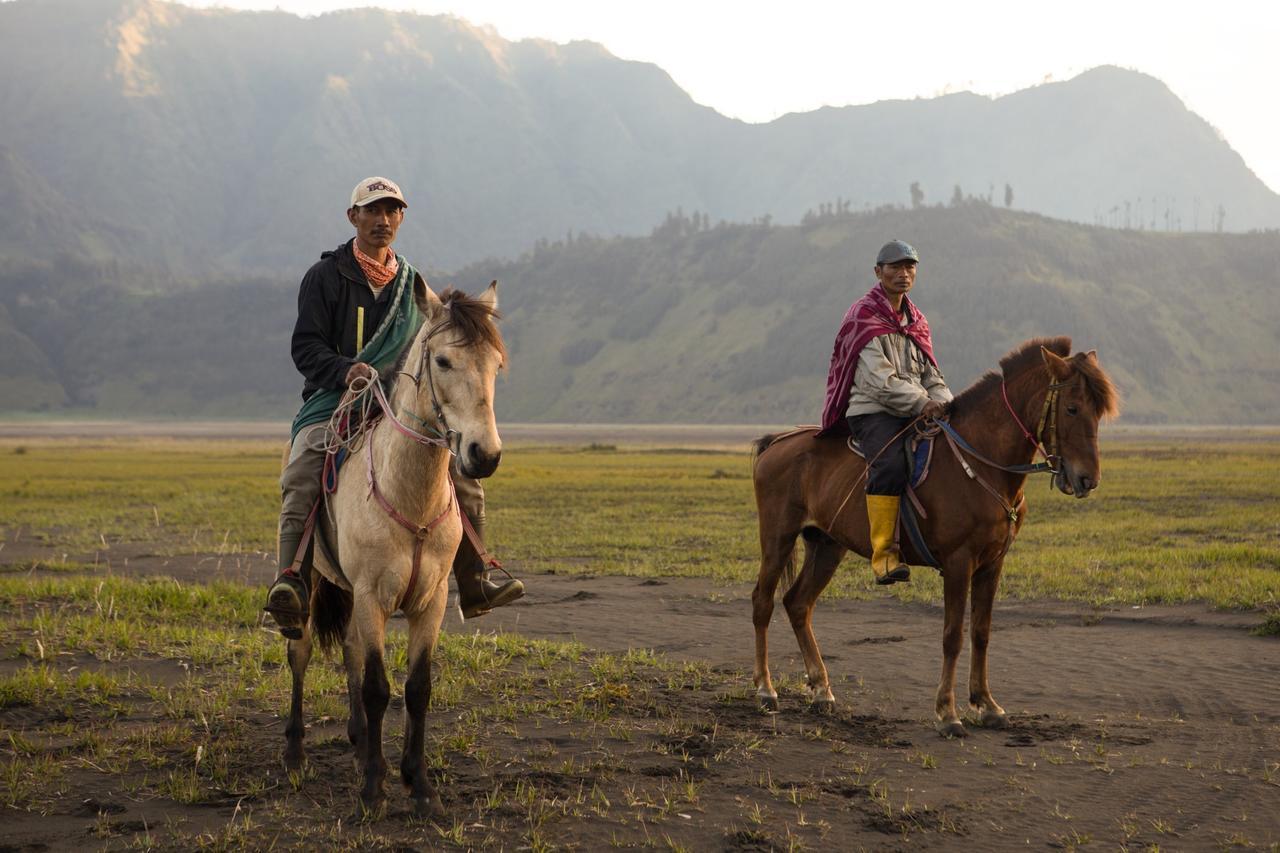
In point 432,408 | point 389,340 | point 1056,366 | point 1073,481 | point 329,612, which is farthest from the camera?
point 1056,366

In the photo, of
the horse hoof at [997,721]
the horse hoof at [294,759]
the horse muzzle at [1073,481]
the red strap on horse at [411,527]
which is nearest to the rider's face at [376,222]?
the red strap on horse at [411,527]

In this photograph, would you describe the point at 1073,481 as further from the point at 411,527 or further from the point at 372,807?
the point at 372,807

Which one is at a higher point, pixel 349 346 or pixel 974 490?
pixel 349 346

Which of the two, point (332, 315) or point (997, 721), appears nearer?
point (332, 315)

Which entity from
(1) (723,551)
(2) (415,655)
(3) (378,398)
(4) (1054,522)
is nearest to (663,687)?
(2) (415,655)

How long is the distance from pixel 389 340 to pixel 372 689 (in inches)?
94.0

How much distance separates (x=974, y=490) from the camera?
9.40 m

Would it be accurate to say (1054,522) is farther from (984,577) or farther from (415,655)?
(415,655)

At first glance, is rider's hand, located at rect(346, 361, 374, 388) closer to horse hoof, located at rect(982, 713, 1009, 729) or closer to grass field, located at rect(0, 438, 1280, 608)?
horse hoof, located at rect(982, 713, 1009, 729)

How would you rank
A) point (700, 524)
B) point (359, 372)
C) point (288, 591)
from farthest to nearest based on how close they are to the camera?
point (700, 524) → point (288, 591) → point (359, 372)

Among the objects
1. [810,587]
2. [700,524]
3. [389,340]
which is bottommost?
[700,524]

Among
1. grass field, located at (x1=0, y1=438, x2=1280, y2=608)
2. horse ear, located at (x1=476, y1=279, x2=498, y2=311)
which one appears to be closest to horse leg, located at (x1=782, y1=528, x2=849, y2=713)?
horse ear, located at (x1=476, y1=279, x2=498, y2=311)

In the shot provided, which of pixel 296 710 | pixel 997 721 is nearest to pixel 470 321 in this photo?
pixel 296 710

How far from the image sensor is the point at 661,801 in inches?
287
